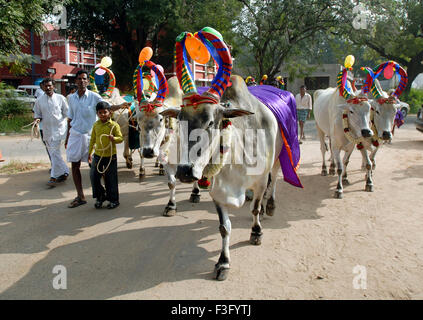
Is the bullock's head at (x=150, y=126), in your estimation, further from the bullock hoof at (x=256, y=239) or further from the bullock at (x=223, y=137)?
the bullock hoof at (x=256, y=239)

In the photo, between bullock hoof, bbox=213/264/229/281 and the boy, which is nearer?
bullock hoof, bbox=213/264/229/281

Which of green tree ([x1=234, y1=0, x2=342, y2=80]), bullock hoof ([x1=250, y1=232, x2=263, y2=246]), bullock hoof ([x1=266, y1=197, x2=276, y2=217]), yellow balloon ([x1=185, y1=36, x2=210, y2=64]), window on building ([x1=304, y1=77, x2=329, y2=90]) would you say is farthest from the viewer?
window on building ([x1=304, y1=77, x2=329, y2=90])

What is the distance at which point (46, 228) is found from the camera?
14.4 feet

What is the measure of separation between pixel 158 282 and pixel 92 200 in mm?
2907

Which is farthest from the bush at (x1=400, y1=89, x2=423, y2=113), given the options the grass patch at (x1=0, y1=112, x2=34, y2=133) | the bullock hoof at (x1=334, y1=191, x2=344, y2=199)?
the grass patch at (x1=0, y1=112, x2=34, y2=133)

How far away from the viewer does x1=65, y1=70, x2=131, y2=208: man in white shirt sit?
5.12 m

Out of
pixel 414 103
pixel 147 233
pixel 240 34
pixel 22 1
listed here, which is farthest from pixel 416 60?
pixel 147 233

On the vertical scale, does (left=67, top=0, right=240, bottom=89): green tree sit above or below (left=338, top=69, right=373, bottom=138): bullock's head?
above

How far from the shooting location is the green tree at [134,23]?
48.2 ft

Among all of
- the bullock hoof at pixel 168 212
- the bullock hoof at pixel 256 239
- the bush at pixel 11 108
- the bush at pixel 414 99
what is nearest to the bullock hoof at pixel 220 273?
the bullock hoof at pixel 256 239

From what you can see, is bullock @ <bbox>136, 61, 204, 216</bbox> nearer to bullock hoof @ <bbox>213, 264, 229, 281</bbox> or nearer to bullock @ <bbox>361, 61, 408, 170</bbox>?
bullock hoof @ <bbox>213, 264, 229, 281</bbox>

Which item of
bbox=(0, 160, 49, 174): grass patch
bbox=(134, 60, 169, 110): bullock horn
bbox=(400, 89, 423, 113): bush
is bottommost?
bbox=(0, 160, 49, 174): grass patch

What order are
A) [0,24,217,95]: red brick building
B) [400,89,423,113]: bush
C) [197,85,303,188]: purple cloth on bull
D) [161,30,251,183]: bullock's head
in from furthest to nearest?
[400,89,423,113]: bush
[0,24,217,95]: red brick building
[197,85,303,188]: purple cloth on bull
[161,30,251,183]: bullock's head

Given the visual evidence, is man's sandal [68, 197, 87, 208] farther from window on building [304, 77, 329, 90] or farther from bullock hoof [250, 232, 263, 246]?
window on building [304, 77, 329, 90]
